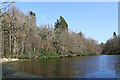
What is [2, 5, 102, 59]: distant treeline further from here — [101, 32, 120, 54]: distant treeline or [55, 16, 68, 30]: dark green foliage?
[101, 32, 120, 54]: distant treeline

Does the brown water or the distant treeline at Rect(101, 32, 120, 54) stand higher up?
the distant treeline at Rect(101, 32, 120, 54)

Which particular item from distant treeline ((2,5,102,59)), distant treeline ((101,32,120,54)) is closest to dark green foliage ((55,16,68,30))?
distant treeline ((2,5,102,59))

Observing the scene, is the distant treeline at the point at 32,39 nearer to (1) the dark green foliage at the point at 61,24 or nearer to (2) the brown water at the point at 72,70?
(1) the dark green foliage at the point at 61,24

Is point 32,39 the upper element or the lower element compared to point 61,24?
lower

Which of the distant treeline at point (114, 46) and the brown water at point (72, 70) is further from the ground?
the distant treeline at point (114, 46)

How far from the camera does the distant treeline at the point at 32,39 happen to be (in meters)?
22.1

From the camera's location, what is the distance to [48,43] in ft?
97.1

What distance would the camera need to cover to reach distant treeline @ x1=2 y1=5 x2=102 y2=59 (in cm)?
2206

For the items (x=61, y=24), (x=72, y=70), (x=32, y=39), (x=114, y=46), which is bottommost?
(x=72, y=70)

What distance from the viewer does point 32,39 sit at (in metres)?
25.7

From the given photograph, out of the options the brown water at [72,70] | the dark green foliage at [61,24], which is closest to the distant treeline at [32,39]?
the dark green foliage at [61,24]

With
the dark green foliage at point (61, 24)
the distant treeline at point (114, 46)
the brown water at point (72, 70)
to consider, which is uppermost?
the dark green foliage at point (61, 24)

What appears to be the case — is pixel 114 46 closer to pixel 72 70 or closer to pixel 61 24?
pixel 61 24

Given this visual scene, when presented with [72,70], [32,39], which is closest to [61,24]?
[32,39]
